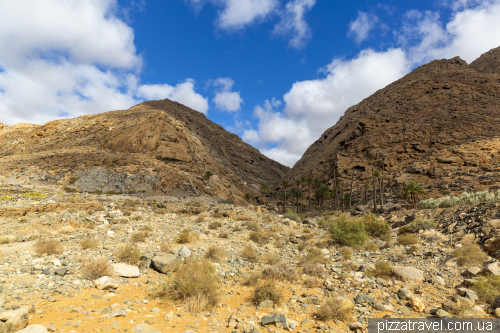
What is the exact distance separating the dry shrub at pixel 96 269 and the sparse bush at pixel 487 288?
11.3m

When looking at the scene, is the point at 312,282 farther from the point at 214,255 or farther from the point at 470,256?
the point at 470,256

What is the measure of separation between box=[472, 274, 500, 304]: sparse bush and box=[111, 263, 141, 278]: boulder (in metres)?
10.6

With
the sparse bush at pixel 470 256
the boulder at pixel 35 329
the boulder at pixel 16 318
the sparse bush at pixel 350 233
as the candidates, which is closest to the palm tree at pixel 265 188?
the sparse bush at pixel 350 233

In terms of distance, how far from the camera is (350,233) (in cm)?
1439

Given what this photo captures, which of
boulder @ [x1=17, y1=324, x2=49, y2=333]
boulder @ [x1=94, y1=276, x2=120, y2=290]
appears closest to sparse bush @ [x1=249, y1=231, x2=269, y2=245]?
boulder @ [x1=94, y1=276, x2=120, y2=290]

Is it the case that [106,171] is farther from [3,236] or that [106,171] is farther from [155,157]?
[3,236]

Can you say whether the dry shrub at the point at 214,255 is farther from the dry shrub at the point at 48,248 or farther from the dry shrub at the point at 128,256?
the dry shrub at the point at 48,248

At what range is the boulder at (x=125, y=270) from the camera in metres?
8.07

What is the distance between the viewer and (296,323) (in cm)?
630

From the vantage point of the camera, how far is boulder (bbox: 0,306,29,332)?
15.6 feet

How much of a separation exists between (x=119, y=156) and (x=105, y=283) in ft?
135

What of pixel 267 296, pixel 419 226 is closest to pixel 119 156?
pixel 267 296

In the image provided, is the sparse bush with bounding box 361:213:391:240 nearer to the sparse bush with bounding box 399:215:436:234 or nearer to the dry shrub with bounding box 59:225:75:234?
the sparse bush with bounding box 399:215:436:234

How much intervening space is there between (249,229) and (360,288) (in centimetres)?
962
